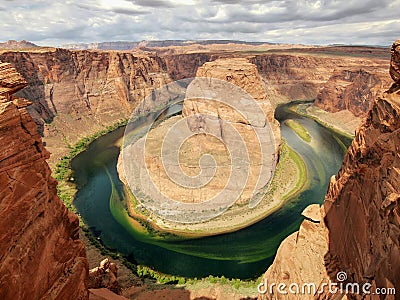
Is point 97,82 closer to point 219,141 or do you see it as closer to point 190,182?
point 219,141

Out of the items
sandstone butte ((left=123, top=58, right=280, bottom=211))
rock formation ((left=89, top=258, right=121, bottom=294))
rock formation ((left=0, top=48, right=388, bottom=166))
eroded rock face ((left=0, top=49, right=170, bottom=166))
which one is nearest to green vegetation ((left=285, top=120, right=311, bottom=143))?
rock formation ((left=0, top=48, right=388, bottom=166))

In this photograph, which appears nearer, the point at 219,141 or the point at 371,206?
the point at 371,206

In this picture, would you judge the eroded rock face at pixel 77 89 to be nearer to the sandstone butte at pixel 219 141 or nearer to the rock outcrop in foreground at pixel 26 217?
the sandstone butte at pixel 219 141

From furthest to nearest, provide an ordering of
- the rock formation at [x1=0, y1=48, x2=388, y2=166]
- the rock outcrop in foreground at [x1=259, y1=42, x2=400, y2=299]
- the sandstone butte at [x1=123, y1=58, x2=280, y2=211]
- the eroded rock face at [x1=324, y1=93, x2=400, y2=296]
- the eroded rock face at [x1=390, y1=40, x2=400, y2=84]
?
1. the rock formation at [x1=0, y1=48, x2=388, y2=166]
2. the sandstone butte at [x1=123, y1=58, x2=280, y2=211]
3. the eroded rock face at [x1=390, y1=40, x2=400, y2=84]
4. the rock outcrop in foreground at [x1=259, y1=42, x2=400, y2=299]
5. the eroded rock face at [x1=324, y1=93, x2=400, y2=296]

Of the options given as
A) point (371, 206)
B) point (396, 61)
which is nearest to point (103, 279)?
point (371, 206)

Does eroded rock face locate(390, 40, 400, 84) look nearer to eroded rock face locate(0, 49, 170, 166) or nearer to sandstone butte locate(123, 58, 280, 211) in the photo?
sandstone butte locate(123, 58, 280, 211)
